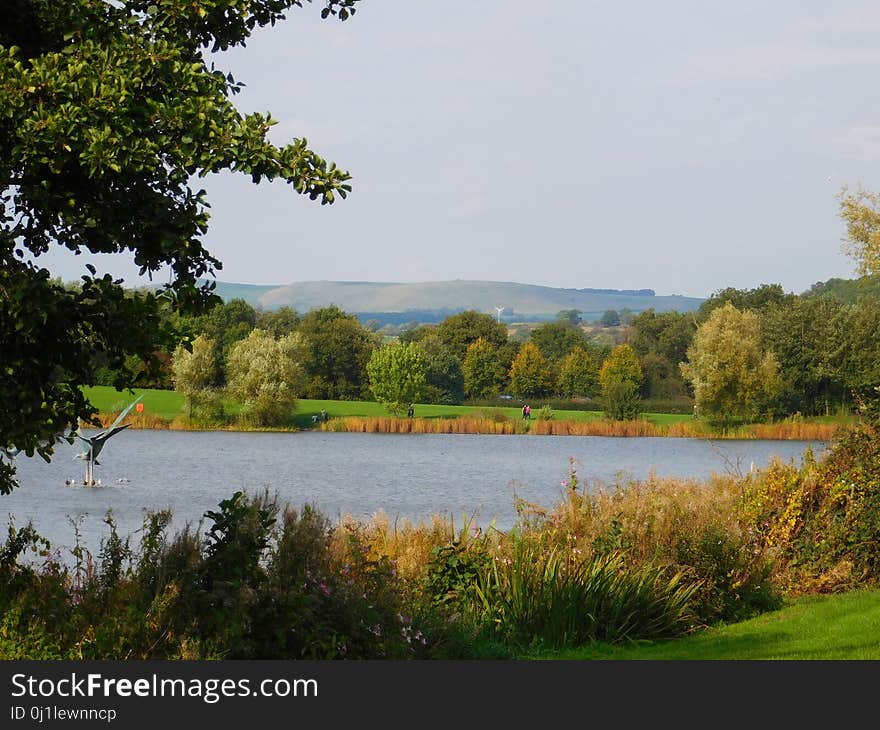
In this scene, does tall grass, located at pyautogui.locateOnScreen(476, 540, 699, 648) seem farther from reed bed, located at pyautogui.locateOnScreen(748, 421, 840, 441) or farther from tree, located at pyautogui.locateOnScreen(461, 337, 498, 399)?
tree, located at pyautogui.locateOnScreen(461, 337, 498, 399)

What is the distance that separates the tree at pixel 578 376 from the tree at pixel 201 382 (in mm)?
30557

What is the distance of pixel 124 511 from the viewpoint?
29781mm

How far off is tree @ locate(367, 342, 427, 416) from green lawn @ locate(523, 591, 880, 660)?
62.7 metres

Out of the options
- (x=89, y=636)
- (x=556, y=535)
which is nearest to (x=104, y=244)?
(x=89, y=636)

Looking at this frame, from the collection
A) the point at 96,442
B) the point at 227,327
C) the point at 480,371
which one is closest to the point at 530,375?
the point at 480,371

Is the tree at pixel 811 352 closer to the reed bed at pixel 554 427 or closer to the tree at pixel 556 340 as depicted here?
the reed bed at pixel 554 427

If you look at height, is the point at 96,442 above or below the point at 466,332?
below

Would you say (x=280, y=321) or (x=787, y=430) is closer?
(x=787, y=430)

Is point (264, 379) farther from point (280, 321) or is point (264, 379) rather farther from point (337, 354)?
point (280, 321)

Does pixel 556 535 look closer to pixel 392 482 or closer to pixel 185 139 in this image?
pixel 185 139

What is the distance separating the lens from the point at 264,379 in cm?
6347

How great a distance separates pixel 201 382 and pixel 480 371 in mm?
30038

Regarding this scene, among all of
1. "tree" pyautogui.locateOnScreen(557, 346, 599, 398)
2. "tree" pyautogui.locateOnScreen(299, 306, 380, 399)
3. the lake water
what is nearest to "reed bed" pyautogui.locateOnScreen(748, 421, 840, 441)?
the lake water

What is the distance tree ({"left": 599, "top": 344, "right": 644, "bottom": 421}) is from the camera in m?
74.1
